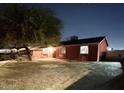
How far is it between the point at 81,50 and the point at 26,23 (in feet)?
24.3

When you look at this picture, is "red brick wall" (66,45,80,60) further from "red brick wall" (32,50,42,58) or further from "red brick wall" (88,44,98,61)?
"red brick wall" (32,50,42,58)

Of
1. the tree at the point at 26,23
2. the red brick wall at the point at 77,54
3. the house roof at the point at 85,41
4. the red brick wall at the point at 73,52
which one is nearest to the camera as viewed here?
the tree at the point at 26,23

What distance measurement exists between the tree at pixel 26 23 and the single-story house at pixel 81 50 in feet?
13.6

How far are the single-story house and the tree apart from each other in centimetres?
413

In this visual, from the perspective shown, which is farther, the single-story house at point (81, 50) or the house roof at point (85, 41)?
the single-story house at point (81, 50)

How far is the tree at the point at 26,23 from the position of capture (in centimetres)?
1186

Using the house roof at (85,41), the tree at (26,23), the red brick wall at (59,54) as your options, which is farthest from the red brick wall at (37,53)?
the tree at (26,23)

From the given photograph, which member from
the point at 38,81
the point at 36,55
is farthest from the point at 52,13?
the point at 36,55

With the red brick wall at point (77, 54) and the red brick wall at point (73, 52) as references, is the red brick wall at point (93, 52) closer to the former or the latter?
the red brick wall at point (77, 54)

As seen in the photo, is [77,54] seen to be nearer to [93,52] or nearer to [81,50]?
[81,50]

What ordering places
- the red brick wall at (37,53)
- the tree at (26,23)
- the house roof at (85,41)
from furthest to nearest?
1. the red brick wall at (37,53)
2. the house roof at (85,41)
3. the tree at (26,23)

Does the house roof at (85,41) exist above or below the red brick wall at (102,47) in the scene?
above

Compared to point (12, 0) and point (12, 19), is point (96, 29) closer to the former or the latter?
point (12, 0)

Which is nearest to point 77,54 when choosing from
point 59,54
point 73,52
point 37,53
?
point 73,52
